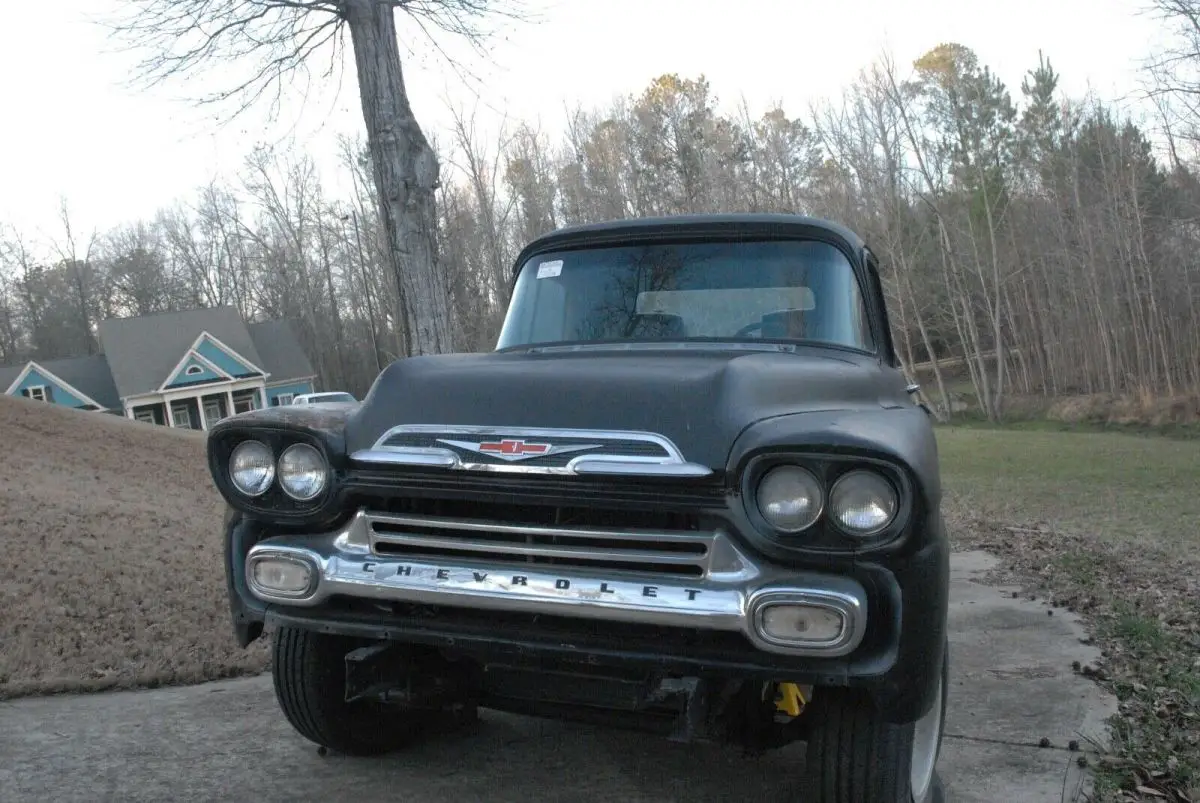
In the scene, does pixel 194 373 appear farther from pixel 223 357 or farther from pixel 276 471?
pixel 276 471

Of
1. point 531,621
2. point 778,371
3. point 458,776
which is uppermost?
point 778,371

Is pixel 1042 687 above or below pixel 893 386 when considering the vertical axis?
below

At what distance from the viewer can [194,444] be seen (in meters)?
17.7

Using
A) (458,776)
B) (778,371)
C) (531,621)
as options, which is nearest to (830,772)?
(531,621)

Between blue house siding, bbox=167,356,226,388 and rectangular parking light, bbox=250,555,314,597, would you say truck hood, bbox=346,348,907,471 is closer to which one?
rectangular parking light, bbox=250,555,314,597

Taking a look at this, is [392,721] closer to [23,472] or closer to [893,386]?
[893,386]

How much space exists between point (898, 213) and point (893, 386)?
42.3 m

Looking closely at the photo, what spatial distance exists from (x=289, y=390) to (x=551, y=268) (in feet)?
161

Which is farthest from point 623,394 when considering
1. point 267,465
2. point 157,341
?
point 157,341

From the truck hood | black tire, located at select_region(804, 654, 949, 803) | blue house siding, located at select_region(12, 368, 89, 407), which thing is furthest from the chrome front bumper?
blue house siding, located at select_region(12, 368, 89, 407)

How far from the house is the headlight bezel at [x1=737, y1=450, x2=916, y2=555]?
46772 millimetres

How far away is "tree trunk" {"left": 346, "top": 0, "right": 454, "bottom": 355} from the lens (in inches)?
377

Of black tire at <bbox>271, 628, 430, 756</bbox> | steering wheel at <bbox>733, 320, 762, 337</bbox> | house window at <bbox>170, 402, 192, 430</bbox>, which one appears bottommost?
black tire at <bbox>271, 628, 430, 756</bbox>

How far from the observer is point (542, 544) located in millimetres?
2783
